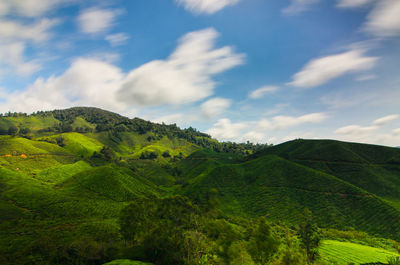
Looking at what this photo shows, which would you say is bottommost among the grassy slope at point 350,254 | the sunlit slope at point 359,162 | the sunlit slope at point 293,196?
the grassy slope at point 350,254

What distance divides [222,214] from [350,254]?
6169 cm

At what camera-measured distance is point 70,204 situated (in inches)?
4402

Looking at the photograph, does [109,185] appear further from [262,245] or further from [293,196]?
[262,245]

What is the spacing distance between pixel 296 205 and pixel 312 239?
69990 mm

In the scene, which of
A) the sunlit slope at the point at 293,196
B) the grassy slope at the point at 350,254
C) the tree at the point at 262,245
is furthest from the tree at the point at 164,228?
the sunlit slope at the point at 293,196

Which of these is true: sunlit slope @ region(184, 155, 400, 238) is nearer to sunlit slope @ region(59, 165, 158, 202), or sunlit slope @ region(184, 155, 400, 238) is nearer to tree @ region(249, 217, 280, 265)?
sunlit slope @ region(59, 165, 158, 202)

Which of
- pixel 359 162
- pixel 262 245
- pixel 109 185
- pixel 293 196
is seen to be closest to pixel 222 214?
pixel 293 196

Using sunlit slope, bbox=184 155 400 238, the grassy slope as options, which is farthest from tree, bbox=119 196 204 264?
sunlit slope, bbox=184 155 400 238

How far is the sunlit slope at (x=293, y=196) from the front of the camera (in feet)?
327

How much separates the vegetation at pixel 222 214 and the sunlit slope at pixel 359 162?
0.66 meters

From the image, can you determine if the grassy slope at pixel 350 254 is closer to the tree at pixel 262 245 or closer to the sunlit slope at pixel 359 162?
the tree at pixel 262 245

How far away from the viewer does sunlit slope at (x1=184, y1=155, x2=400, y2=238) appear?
99.6 metres

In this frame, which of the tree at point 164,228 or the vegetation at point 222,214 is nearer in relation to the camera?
the tree at point 164,228

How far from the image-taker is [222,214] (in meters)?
116
